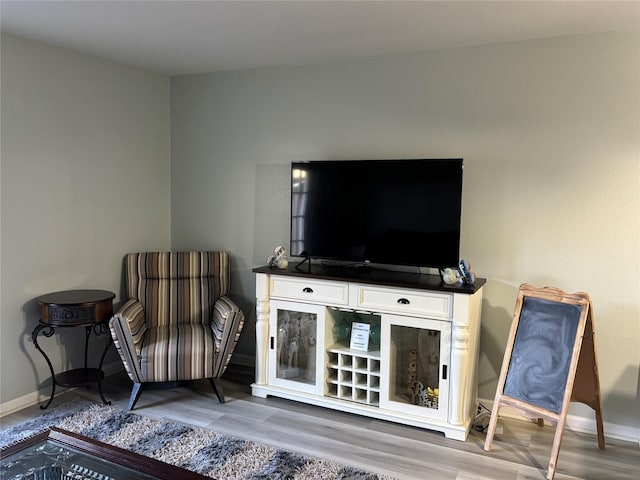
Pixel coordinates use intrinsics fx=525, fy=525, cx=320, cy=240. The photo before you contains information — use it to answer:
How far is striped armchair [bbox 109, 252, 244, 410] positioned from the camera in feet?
10.8

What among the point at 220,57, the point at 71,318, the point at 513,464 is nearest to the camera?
the point at 513,464

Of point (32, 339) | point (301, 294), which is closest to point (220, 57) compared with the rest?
point (301, 294)

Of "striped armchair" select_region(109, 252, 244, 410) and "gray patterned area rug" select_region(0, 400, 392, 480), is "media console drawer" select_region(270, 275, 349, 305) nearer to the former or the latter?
"striped armchair" select_region(109, 252, 244, 410)

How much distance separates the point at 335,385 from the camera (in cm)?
344

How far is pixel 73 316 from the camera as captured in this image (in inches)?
127

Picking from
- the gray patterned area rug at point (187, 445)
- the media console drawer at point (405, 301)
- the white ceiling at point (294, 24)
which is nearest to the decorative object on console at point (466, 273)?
the media console drawer at point (405, 301)

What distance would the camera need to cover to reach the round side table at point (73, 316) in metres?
3.21

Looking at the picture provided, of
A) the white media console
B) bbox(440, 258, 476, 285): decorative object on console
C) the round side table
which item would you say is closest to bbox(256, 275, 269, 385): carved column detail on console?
the white media console

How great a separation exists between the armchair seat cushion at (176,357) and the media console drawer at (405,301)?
3.42ft

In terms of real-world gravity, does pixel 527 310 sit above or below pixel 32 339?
above

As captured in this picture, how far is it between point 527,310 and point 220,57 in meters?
2.62

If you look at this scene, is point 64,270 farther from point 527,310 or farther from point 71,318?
point 527,310

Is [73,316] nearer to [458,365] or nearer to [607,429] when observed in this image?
[458,365]

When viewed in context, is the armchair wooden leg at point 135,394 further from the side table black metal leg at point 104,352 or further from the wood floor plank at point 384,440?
the side table black metal leg at point 104,352
